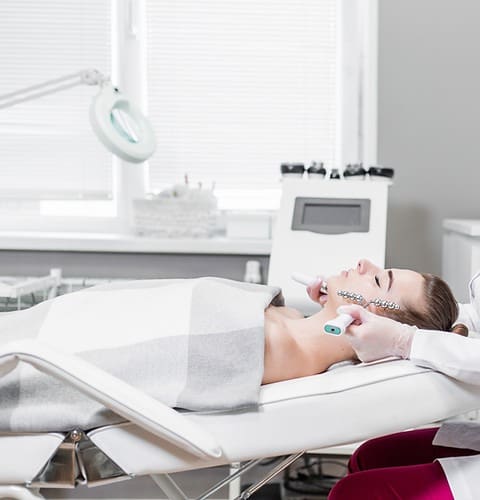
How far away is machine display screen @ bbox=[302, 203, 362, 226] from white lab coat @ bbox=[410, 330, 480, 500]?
94cm

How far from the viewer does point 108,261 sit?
2.70 metres

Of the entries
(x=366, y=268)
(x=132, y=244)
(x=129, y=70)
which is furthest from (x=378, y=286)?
(x=129, y=70)

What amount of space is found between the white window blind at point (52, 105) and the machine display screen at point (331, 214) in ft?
2.91

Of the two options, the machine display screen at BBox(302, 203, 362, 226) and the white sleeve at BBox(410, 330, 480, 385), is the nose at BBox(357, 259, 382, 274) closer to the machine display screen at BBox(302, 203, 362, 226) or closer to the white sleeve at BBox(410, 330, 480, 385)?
the white sleeve at BBox(410, 330, 480, 385)

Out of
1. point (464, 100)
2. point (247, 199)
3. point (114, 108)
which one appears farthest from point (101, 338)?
point (464, 100)

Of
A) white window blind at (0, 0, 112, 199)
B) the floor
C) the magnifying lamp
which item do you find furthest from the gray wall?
white window blind at (0, 0, 112, 199)

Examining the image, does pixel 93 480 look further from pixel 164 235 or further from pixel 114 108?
pixel 164 235

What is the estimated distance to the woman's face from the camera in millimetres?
1473

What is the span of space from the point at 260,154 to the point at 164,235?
0.45 meters

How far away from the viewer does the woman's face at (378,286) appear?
4.83ft

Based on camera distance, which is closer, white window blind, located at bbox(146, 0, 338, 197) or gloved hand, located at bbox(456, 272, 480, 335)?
gloved hand, located at bbox(456, 272, 480, 335)

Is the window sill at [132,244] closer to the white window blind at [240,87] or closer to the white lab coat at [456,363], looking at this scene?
the white window blind at [240,87]

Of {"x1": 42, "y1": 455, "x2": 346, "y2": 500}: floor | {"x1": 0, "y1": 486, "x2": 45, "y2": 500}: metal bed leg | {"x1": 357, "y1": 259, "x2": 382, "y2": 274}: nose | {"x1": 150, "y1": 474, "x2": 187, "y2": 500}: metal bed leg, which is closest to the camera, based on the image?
{"x1": 0, "y1": 486, "x2": 45, "y2": 500}: metal bed leg

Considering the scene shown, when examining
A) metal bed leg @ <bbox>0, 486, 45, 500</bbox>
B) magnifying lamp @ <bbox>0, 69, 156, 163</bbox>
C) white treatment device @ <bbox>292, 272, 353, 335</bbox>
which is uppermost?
magnifying lamp @ <bbox>0, 69, 156, 163</bbox>
